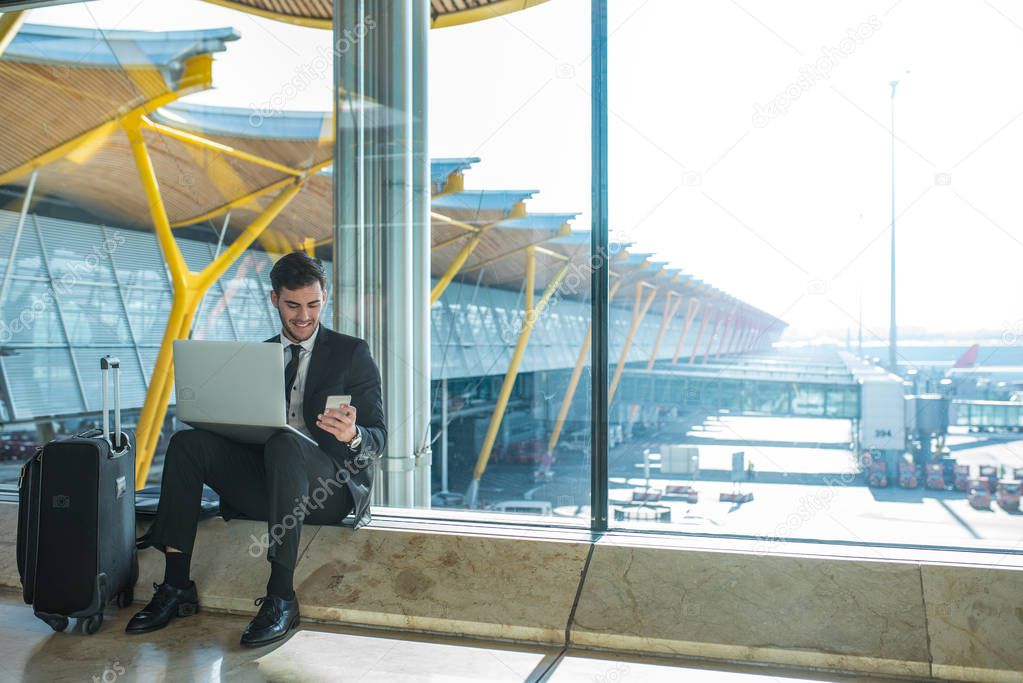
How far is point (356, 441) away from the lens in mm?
3002

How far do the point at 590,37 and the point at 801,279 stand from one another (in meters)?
1.58

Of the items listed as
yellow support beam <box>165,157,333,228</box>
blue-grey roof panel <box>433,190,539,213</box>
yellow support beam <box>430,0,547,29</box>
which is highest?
yellow support beam <box>430,0,547,29</box>

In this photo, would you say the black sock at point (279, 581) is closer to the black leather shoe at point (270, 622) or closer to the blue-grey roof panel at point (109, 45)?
the black leather shoe at point (270, 622)

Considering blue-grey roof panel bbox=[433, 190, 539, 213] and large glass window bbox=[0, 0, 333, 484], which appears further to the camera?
large glass window bbox=[0, 0, 333, 484]

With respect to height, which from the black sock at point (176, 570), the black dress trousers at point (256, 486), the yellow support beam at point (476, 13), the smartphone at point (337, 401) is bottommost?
the black sock at point (176, 570)

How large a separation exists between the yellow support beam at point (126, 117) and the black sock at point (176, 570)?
6.20 m

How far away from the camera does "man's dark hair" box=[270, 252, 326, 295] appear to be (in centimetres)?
325

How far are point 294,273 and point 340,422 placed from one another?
2.49 ft

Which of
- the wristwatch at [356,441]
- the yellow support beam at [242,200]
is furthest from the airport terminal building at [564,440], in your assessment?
the yellow support beam at [242,200]

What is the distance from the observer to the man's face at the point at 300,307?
3.28 m

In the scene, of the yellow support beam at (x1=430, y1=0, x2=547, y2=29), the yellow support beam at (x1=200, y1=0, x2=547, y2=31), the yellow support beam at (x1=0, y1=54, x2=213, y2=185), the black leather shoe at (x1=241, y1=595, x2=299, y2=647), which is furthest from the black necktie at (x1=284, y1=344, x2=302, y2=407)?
the yellow support beam at (x1=0, y1=54, x2=213, y2=185)

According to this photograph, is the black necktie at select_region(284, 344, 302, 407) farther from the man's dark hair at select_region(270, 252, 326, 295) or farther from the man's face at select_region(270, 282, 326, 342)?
the man's dark hair at select_region(270, 252, 326, 295)

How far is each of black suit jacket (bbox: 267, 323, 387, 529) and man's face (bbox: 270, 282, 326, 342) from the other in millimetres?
92

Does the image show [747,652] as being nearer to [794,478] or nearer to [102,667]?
[794,478]
